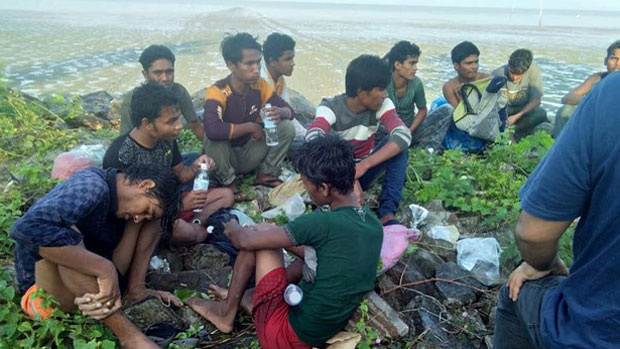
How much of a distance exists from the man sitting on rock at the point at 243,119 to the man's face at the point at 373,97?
1008mm

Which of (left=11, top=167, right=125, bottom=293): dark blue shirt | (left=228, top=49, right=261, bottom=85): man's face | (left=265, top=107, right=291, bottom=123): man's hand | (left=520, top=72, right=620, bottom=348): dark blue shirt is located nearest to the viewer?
(left=520, top=72, right=620, bottom=348): dark blue shirt

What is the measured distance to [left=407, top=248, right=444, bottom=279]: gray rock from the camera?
3.80m

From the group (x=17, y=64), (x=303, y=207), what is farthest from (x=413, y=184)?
(x=17, y=64)

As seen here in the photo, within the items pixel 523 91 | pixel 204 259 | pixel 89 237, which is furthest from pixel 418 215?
pixel 523 91

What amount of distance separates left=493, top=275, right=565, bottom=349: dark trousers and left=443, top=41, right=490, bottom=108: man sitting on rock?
15.1 feet

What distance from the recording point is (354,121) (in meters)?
4.73

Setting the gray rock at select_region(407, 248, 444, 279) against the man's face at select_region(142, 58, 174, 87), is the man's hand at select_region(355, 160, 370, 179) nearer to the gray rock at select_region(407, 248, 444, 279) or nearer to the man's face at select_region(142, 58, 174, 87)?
the gray rock at select_region(407, 248, 444, 279)

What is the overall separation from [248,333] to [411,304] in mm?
1178

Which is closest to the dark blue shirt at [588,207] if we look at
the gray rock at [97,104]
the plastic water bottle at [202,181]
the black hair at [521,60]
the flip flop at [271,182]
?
the plastic water bottle at [202,181]

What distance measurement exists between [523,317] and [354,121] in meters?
2.91

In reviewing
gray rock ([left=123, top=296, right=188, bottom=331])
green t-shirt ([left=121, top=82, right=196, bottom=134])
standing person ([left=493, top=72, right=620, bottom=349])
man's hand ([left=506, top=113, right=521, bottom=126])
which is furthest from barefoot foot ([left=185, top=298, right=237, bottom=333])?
man's hand ([left=506, top=113, right=521, bottom=126])

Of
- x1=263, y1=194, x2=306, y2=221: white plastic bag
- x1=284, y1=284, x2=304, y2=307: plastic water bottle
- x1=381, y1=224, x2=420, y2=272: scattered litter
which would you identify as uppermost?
x1=284, y1=284, x2=304, y2=307: plastic water bottle

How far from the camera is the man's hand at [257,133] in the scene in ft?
16.4

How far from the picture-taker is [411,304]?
3.42 metres
